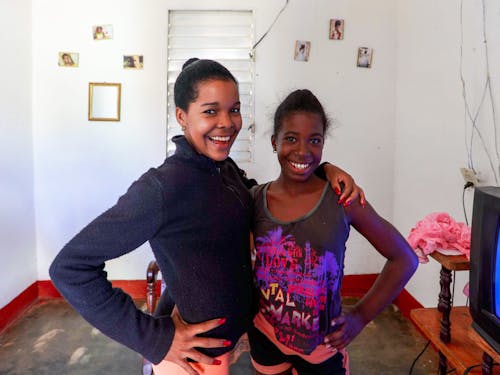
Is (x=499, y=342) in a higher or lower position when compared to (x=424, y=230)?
lower

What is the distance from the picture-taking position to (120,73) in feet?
7.73

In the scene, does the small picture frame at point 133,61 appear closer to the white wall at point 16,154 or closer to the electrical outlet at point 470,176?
the white wall at point 16,154

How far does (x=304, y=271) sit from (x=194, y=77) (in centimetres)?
53

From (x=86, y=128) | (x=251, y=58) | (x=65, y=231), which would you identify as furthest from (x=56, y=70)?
(x=251, y=58)

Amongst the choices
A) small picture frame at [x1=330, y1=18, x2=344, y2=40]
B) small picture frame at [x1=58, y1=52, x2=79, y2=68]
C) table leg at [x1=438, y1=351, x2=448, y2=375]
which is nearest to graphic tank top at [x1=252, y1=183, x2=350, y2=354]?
table leg at [x1=438, y1=351, x2=448, y2=375]

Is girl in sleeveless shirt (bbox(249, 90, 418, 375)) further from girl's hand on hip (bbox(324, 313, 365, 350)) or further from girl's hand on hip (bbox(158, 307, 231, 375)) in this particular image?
girl's hand on hip (bbox(158, 307, 231, 375))

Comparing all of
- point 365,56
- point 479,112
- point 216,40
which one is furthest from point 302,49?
point 479,112

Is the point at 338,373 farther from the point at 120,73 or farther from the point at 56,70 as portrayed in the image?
the point at 56,70

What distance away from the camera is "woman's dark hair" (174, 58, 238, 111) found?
81 centimetres

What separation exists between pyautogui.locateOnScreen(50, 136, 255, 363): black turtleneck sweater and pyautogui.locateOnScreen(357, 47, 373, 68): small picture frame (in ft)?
6.09

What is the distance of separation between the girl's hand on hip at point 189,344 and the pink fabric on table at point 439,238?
0.74m

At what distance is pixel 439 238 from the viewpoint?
1145 mm

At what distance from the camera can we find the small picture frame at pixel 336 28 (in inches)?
92.3

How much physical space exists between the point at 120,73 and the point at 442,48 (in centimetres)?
191
